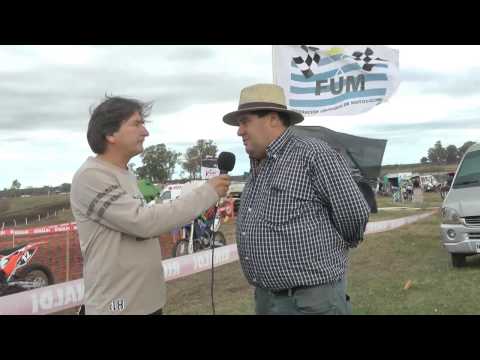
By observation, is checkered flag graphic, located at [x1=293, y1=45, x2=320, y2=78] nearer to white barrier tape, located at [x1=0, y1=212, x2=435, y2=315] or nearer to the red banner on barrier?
white barrier tape, located at [x1=0, y1=212, x2=435, y2=315]

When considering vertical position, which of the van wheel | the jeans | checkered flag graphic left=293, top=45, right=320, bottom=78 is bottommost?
the van wheel

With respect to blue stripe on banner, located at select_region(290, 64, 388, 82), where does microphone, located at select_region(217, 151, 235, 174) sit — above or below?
below

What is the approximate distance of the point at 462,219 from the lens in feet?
24.0

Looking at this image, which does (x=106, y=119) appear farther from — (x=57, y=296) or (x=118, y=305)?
(x=57, y=296)

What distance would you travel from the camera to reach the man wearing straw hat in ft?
7.26

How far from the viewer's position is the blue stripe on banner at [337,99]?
519cm

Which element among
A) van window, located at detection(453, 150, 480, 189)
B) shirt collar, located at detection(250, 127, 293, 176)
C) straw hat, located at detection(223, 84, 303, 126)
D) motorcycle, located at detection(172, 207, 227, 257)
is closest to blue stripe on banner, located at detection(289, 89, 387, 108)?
straw hat, located at detection(223, 84, 303, 126)

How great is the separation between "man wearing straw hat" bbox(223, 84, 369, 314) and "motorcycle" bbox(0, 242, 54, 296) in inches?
186

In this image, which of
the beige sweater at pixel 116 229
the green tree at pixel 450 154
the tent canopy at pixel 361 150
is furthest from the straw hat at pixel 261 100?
the green tree at pixel 450 154

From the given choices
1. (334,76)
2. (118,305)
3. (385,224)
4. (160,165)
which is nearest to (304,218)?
(118,305)

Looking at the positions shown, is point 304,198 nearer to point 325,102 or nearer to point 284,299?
point 284,299

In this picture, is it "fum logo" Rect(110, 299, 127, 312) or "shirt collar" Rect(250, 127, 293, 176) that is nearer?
"fum logo" Rect(110, 299, 127, 312)

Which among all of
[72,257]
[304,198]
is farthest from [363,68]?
[72,257]

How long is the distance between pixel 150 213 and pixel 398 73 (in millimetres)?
4377
